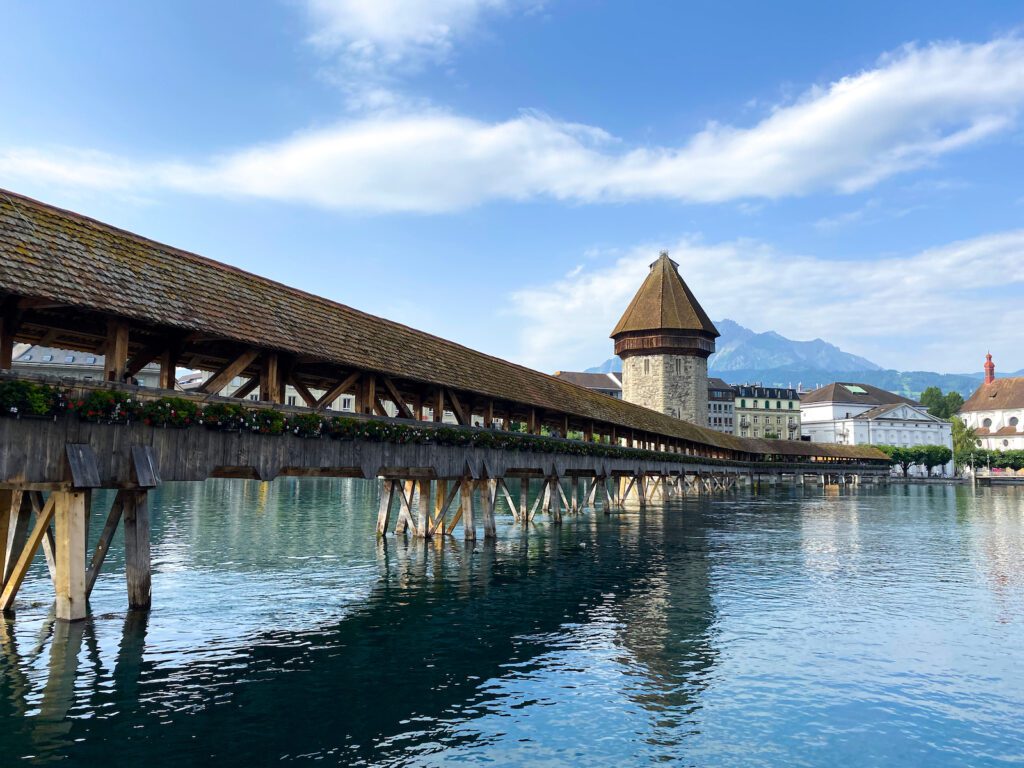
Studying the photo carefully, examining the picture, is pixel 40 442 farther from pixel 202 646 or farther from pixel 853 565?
pixel 853 565

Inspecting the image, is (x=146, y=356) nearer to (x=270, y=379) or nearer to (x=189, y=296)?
(x=189, y=296)

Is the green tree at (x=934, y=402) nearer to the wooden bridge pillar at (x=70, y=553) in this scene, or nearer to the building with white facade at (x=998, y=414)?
the building with white facade at (x=998, y=414)

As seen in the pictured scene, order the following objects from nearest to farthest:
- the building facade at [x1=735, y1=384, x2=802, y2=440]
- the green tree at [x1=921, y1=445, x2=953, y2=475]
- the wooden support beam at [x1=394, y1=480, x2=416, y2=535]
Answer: the wooden support beam at [x1=394, y1=480, x2=416, y2=535] < the green tree at [x1=921, y1=445, x2=953, y2=475] < the building facade at [x1=735, y1=384, x2=802, y2=440]

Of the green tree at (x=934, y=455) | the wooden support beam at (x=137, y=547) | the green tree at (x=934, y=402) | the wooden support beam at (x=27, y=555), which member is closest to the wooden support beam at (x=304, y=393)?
the wooden support beam at (x=137, y=547)

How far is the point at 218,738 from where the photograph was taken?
8898mm

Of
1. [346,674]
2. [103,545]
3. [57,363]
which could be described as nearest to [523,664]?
[346,674]

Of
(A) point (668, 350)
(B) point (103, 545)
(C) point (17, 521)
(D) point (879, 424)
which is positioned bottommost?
(B) point (103, 545)

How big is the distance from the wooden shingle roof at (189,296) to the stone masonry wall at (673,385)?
57.2 m

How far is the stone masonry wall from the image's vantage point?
261ft

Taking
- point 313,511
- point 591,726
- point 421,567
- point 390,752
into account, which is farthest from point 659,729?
point 313,511

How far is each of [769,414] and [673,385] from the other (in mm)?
73704

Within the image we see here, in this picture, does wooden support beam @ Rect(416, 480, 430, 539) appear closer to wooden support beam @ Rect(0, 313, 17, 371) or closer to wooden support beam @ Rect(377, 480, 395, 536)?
wooden support beam @ Rect(377, 480, 395, 536)

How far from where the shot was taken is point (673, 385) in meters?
80.2

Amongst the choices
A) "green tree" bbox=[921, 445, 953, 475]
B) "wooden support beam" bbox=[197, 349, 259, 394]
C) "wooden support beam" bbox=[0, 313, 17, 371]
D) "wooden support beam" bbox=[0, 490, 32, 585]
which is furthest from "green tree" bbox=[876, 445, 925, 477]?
"wooden support beam" bbox=[0, 313, 17, 371]
